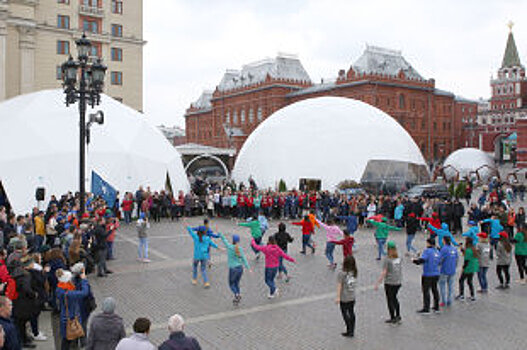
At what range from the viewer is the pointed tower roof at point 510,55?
8913 cm

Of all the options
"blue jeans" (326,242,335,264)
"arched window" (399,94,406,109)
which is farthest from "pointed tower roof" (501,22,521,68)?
"blue jeans" (326,242,335,264)

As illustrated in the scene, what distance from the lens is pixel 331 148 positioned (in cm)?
3094

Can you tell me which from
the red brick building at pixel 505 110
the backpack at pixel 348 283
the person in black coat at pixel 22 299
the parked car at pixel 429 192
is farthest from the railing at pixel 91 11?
the red brick building at pixel 505 110

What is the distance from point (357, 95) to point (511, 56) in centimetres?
4890

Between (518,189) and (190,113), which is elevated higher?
(190,113)

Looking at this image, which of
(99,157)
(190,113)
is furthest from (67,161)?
(190,113)

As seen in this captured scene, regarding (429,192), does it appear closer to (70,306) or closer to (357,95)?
(70,306)

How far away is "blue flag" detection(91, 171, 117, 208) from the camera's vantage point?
22.5 m

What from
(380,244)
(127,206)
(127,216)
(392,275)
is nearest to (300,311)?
(392,275)

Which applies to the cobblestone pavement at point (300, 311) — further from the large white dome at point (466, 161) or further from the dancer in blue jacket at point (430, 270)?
the large white dome at point (466, 161)

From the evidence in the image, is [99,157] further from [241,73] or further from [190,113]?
[190,113]

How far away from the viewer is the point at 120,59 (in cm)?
4816

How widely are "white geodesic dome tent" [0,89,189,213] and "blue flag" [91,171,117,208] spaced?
1.36ft

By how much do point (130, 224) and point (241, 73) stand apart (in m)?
61.5
